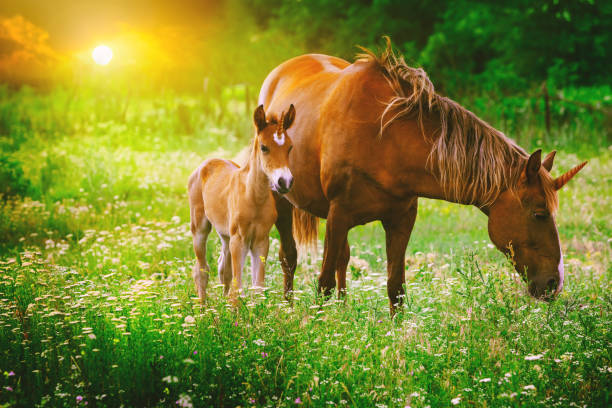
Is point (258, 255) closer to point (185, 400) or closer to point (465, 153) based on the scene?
point (465, 153)

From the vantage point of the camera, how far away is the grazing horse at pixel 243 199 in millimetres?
5125

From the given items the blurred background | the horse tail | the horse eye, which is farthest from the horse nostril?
the blurred background

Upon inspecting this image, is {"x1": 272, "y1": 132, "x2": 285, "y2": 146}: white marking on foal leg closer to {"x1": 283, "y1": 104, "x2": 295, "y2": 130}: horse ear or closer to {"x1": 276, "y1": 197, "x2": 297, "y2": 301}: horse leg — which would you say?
{"x1": 283, "y1": 104, "x2": 295, "y2": 130}: horse ear

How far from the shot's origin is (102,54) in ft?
72.0

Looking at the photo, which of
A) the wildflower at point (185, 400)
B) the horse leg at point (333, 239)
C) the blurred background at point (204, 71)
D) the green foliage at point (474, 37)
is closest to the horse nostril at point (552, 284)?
the horse leg at point (333, 239)

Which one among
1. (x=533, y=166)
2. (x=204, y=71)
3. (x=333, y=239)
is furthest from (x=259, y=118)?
(x=204, y=71)

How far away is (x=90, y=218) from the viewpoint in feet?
30.3

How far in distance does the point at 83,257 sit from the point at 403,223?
3824mm

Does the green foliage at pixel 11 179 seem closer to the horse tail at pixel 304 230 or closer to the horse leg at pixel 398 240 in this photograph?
the horse tail at pixel 304 230

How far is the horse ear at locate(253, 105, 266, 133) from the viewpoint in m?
5.06

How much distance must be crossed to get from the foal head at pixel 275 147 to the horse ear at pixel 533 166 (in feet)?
5.90

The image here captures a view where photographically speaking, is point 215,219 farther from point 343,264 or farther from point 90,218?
point 90,218

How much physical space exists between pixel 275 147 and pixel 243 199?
0.73 meters

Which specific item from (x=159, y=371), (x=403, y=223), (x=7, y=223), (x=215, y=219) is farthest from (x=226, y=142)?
(x=159, y=371)
